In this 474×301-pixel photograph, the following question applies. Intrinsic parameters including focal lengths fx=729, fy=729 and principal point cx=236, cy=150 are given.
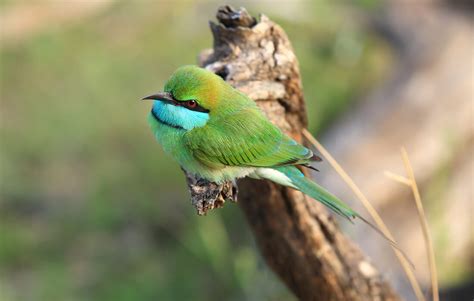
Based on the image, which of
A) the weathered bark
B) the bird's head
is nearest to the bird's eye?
the bird's head

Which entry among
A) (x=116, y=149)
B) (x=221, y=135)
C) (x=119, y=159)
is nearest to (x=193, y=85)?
(x=221, y=135)

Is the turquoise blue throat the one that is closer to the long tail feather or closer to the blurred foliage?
the long tail feather

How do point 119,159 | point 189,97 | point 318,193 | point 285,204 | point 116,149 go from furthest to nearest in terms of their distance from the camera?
point 116,149, point 119,159, point 285,204, point 189,97, point 318,193

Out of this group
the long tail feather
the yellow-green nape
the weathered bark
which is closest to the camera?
the long tail feather

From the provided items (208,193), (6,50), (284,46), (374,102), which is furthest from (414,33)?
(6,50)

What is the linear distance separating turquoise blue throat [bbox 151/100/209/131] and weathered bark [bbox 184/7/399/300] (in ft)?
0.61

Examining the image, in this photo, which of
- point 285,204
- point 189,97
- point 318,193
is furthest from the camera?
Result: point 285,204

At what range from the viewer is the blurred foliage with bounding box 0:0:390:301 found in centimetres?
476

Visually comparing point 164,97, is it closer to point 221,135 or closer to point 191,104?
point 191,104

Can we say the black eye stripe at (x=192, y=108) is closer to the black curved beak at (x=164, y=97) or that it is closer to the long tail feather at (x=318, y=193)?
the black curved beak at (x=164, y=97)

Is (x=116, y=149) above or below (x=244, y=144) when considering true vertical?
below

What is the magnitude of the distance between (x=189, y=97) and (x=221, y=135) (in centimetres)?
18

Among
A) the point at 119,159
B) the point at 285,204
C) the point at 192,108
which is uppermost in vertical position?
the point at 192,108

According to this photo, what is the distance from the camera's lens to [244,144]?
104 inches
